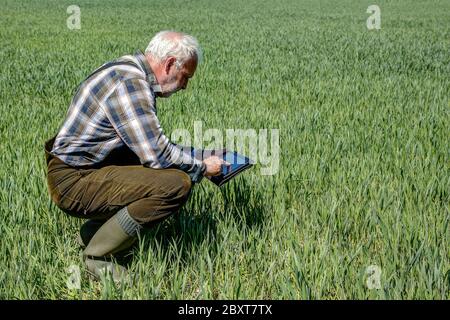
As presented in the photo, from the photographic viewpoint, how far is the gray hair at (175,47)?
2363 mm

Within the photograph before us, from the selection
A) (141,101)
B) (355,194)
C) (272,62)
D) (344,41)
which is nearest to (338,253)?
(355,194)

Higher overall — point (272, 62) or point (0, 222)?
point (272, 62)

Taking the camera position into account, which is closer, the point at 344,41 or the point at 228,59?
the point at 228,59

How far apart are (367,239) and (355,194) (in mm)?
464

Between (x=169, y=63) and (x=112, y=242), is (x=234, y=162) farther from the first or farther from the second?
(x=112, y=242)

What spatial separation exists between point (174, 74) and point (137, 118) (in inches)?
11.2

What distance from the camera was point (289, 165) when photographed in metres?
3.72

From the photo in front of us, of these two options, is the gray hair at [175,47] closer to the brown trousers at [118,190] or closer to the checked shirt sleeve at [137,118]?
the checked shirt sleeve at [137,118]

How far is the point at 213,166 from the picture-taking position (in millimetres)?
2537

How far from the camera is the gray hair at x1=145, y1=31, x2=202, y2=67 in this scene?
2.36 meters

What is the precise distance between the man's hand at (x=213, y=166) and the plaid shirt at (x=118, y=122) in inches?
1.8

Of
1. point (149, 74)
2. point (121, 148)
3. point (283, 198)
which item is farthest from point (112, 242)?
point (283, 198)

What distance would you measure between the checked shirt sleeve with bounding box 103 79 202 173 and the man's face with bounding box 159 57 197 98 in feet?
0.35
